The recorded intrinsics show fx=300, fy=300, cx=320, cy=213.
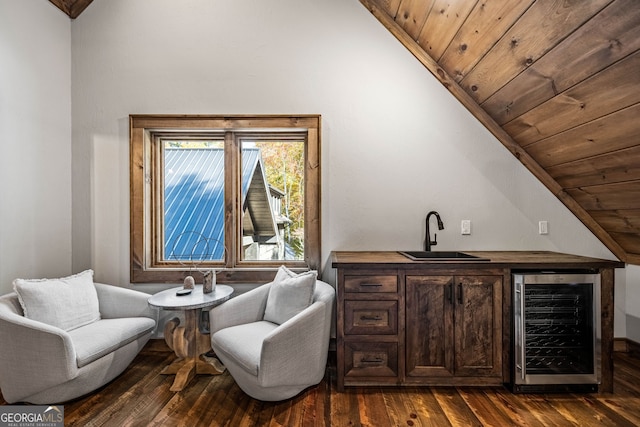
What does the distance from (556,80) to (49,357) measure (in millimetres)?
3586

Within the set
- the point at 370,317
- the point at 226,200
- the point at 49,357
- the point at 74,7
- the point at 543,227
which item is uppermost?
the point at 74,7

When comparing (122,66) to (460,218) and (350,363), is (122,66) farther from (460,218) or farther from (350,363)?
(460,218)

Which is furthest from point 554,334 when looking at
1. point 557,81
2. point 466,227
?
point 557,81

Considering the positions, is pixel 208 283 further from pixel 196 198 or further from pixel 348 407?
pixel 348 407

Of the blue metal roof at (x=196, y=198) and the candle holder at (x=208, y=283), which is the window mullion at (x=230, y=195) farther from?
the candle holder at (x=208, y=283)

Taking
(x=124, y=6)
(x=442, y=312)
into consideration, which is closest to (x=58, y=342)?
(x=442, y=312)

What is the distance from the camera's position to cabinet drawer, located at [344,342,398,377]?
2.15 metres

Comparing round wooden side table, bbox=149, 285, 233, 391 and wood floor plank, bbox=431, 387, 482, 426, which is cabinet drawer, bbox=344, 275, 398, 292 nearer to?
wood floor plank, bbox=431, 387, 482, 426

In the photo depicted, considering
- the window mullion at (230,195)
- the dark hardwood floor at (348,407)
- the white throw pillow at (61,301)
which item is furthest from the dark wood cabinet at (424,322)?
the white throw pillow at (61,301)

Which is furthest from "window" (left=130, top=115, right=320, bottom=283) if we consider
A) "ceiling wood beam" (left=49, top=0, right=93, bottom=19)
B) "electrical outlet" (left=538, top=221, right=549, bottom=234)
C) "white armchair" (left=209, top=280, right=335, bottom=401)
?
"electrical outlet" (left=538, top=221, right=549, bottom=234)

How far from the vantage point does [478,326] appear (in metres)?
2.15

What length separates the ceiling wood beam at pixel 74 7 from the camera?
2691mm

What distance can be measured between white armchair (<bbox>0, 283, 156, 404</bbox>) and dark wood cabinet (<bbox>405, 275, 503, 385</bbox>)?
6.89ft

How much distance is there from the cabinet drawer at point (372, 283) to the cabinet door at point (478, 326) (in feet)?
1.49
